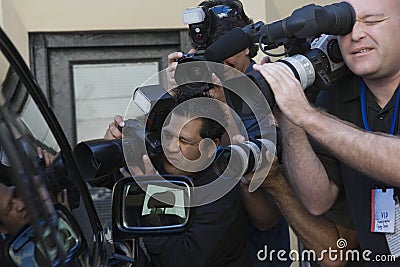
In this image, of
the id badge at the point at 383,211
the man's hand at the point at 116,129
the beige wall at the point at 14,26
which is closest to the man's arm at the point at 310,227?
the id badge at the point at 383,211

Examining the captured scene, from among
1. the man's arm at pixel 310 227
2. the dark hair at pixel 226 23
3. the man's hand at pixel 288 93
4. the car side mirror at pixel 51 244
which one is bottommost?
the man's arm at pixel 310 227

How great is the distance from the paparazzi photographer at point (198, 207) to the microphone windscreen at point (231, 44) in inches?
7.9

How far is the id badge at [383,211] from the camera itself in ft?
9.00

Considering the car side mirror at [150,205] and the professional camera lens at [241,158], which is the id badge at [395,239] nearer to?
the professional camera lens at [241,158]

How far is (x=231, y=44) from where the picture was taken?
2.82m

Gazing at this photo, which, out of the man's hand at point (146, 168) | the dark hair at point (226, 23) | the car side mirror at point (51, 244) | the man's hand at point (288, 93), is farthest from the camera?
the dark hair at point (226, 23)

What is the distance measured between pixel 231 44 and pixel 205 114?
307 millimetres

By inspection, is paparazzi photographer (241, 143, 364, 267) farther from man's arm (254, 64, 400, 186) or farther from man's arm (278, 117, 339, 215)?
man's arm (254, 64, 400, 186)

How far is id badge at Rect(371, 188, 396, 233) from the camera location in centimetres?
274

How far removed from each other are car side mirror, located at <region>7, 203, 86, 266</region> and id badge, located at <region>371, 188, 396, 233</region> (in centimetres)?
114

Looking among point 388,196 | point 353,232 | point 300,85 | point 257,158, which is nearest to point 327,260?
point 353,232

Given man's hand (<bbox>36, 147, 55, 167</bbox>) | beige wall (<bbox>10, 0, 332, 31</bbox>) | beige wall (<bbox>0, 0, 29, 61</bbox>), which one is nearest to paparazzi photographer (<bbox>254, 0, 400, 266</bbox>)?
man's hand (<bbox>36, 147, 55, 167</bbox>)

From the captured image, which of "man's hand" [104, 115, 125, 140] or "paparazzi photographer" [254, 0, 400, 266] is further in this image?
"man's hand" [104, 115, 125, 140]

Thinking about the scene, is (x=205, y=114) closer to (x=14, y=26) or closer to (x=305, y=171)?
(x=305, y=171)
